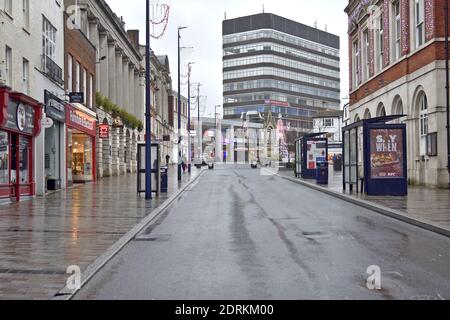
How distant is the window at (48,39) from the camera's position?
2386 centimetres

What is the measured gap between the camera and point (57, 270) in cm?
791

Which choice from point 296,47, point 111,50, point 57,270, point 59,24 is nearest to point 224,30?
point 296,47

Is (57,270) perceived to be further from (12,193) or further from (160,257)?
(12,193)

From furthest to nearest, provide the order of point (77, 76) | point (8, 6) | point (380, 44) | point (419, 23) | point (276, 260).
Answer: point (380, 44), point (77, 76), point (419, 23), point (8, 6), point (276, 260)

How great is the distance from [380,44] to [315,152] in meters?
7.79

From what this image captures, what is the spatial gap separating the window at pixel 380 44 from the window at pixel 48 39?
18614mm

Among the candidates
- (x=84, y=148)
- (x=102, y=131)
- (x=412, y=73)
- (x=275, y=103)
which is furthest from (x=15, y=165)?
(x=275, y=103)

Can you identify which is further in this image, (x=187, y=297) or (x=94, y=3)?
(x=94, y=3)

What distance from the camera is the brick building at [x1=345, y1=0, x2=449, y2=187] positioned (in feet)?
82.3

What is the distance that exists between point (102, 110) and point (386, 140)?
23921 mm

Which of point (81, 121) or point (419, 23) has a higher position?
point (419, 23)

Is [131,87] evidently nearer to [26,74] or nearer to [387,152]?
[26,74]

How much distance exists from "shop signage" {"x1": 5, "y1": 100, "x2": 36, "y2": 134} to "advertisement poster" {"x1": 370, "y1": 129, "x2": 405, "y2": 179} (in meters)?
12.6

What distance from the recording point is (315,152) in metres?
36.9
